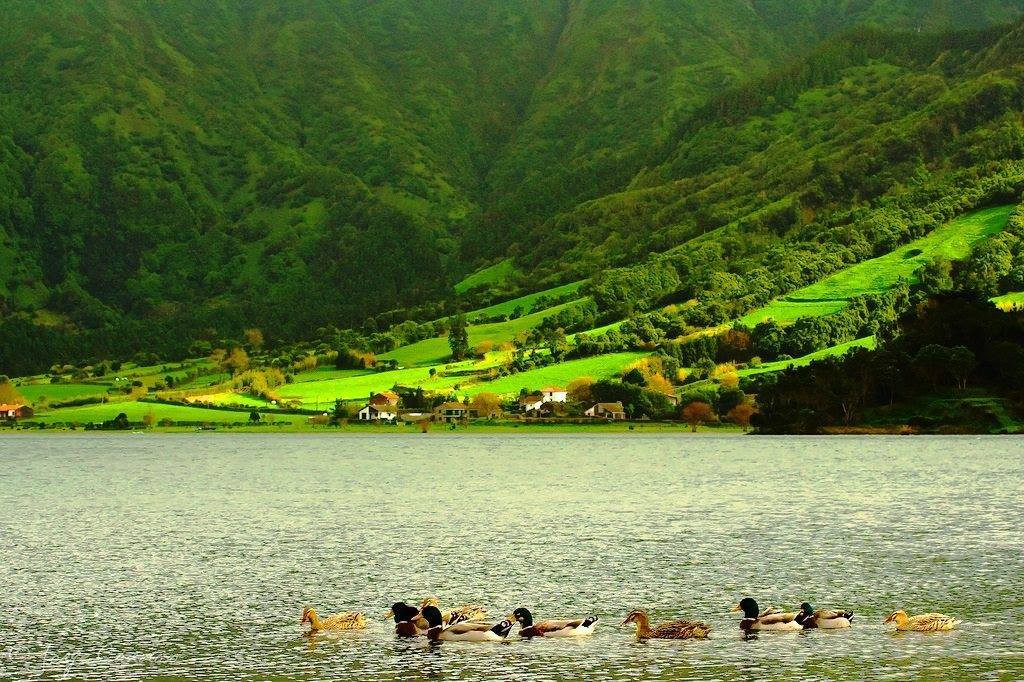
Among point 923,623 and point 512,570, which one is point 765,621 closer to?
point 923,623

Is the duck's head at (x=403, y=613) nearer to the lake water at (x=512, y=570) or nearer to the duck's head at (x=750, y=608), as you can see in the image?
the lake water at (x=512, y=570)

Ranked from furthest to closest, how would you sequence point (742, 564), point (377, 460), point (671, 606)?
point (377, 460), point (742, 564), point (671, 606)

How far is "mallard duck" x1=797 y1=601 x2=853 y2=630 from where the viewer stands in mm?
49656

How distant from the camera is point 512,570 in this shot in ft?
221

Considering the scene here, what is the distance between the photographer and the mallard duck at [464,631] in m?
48.4

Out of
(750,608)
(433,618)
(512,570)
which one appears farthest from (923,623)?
(512,570)

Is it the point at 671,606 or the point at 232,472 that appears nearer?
the point at 671,606

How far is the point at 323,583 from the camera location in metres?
63.5

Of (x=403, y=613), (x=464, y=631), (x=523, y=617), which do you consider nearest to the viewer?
(x=464, y=631)

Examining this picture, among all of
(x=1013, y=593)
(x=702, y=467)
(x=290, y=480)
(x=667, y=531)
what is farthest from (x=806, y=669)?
(x=702, y=467)

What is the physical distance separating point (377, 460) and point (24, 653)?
152996 mm

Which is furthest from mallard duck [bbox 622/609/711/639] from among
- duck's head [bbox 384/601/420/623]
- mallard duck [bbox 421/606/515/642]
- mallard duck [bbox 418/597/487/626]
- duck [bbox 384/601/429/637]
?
duck's head [bbox 384/601/420/623]

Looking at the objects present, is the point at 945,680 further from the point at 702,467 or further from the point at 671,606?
the point at 702,467

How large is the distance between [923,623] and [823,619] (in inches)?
137
